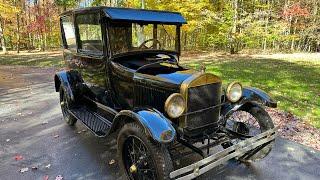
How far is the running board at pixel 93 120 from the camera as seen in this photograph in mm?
4469

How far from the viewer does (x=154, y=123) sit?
10.5 feet

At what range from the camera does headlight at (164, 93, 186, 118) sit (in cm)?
332

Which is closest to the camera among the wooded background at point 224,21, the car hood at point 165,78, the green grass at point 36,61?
the car hood at point 165,78

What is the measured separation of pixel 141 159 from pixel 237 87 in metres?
1.64

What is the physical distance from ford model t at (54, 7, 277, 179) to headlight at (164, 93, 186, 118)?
0.01 m

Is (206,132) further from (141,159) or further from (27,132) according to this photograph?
(27,132)

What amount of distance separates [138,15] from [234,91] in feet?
6.02

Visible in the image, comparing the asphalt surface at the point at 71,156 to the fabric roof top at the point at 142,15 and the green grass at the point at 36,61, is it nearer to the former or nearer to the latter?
the fabric roof top at the point at 142,15

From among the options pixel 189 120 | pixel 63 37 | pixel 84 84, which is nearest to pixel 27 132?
pixel 84 84

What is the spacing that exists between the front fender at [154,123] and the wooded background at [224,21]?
11.4 meters

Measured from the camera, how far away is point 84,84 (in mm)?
5652

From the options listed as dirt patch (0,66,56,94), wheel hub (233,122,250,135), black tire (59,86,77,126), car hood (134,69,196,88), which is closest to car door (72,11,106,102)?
black tire (59,86,77,126)

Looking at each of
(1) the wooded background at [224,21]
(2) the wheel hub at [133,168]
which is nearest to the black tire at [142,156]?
(2) the wheel hub at [133,168]

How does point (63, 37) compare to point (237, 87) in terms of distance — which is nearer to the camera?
point (237, 87)
